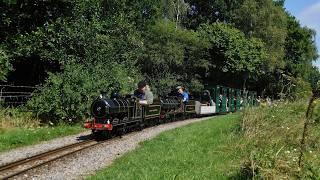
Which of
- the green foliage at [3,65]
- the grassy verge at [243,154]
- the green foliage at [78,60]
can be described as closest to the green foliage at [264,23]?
the green foliage at [78,60]

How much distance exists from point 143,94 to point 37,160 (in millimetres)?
10164

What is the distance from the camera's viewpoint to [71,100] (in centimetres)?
2312

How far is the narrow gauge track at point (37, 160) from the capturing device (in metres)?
12.1

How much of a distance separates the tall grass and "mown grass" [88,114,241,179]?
54cm

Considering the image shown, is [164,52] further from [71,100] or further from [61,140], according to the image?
[61,140]

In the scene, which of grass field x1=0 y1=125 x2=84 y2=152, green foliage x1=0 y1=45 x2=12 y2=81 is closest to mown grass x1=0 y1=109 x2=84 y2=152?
grass field x1=0 y1=125 x2=84 y2=152

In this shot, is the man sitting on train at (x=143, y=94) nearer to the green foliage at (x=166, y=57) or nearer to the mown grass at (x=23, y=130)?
the mown grass at (x=23, y=130)

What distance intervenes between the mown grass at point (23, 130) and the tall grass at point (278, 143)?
296 inches

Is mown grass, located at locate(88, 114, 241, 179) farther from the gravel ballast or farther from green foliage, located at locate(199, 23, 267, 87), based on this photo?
green foliage, located at locate(199, 23, 267, 87)

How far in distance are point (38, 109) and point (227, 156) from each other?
501 inches

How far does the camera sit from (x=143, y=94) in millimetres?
23625

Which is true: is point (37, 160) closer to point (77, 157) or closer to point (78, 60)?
point (77, 157)

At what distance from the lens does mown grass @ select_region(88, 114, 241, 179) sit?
10672 millimetres

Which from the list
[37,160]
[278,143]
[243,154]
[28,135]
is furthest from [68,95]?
[278,143]
